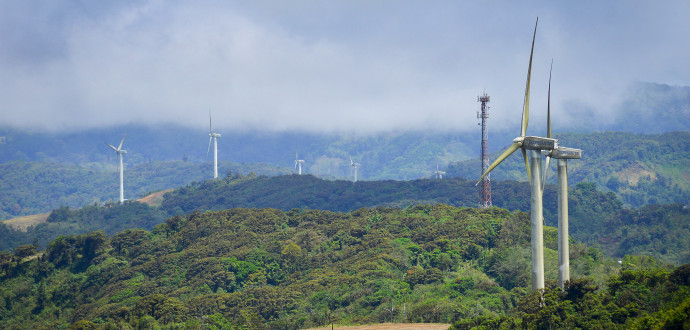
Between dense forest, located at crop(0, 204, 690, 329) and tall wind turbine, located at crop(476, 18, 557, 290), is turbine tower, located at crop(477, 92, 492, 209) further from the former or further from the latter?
tall wind turbine, located at crop(476, 18, 557, 290)

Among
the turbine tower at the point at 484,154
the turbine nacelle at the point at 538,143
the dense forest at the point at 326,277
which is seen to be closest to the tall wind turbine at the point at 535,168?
the turbine nacelle at the point at 538,143

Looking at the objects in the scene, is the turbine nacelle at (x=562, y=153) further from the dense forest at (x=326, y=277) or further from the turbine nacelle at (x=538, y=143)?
the dense forest at (x=326, y=277)

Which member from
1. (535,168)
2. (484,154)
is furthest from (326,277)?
(535,168)

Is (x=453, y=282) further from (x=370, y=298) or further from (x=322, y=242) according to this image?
(x=322, y=242)

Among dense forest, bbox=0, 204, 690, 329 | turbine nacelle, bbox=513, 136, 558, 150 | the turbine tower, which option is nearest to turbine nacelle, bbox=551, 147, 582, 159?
turbine nacelle, bbox=513, 136, 558, 150

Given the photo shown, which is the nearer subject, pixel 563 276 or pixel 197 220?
pixel 563 276

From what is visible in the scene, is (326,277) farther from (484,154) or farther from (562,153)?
(562,153)

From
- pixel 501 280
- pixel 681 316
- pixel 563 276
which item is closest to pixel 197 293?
pixel 501 280

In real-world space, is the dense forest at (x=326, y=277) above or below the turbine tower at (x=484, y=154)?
below
